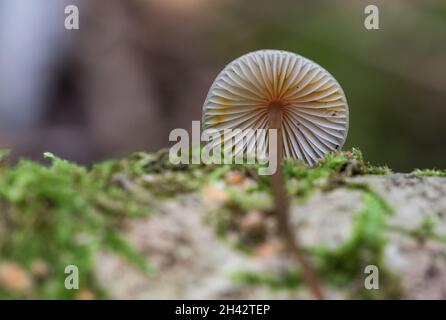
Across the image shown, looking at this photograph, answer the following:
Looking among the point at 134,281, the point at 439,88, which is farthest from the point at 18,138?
the point at 134,281

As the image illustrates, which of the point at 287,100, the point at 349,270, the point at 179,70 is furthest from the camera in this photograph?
the point at 179,70

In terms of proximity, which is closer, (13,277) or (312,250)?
(13,277)

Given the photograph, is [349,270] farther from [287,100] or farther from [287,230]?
[287,100]

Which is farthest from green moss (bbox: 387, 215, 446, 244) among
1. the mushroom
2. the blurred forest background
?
the blurred forest background

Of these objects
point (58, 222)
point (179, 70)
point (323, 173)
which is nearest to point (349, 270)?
point (323, 173)

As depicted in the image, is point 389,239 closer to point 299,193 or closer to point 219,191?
point 299,193

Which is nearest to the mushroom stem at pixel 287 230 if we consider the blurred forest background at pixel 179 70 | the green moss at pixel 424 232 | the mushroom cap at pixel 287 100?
the green moss at pixel 424 232
